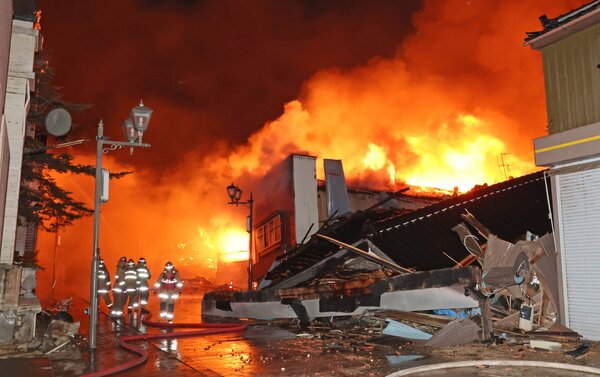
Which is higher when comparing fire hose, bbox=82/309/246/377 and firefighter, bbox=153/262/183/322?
firefighter, bbox=153/262/183/322

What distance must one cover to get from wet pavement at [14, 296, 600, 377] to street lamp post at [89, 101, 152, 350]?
672 mm

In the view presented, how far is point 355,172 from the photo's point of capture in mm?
38500

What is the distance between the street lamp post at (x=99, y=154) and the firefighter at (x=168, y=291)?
3.56 metres

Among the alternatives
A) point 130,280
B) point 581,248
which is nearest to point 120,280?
point 130,280

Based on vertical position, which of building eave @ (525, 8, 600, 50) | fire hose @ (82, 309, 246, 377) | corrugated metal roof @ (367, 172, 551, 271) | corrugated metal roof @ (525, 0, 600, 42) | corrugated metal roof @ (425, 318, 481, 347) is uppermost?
corrugated metal roof @ (525, 0, 600, 42)

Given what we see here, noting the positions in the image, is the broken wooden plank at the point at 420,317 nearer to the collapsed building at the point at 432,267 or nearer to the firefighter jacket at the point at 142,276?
the collapsed building at the point at 432,267

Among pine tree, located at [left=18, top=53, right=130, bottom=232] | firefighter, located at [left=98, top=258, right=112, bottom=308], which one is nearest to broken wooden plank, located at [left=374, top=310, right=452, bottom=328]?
firefighter, located at [left=98, top=258, right=112, bottom=308]

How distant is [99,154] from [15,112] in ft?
9.05

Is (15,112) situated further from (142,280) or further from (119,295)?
(142,280)

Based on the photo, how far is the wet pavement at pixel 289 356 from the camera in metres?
6.39

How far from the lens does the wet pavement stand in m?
6.39

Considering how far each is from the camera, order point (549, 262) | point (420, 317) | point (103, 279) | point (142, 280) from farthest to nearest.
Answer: point (142, 280) < point (103, 279) < point (549, 262) < point (420, 317)

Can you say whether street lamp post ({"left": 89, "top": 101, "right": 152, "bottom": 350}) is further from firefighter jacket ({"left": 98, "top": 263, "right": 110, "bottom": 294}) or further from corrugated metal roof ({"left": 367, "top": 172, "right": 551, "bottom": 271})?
corrugated metal roof ({"left": 367, "top": 172, "right": 551, "bottom": 271})

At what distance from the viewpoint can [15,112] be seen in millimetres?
10070
